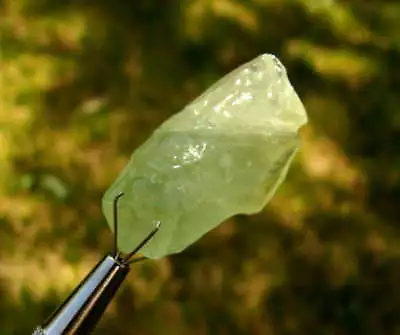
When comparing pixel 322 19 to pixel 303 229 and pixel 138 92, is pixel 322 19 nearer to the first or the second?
pixel 138 92

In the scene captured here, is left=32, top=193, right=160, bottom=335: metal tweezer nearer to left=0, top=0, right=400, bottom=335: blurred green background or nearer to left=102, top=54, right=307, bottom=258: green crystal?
left=102, top=54, right=307, bottom=258: green crystal

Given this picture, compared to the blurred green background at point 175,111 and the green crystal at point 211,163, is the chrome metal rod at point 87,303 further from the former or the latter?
the blurred green background at point 175,111

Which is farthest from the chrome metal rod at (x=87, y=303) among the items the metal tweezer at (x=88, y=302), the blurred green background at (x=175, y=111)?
the blurred green background at (x=175, y=111)

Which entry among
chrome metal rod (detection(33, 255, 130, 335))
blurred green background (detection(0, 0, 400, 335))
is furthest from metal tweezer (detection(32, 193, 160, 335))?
blurred green background (detection(0, 0, 400, 335))

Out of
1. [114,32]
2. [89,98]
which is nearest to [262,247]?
[89,98]

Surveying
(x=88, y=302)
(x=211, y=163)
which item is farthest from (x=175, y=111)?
(x=88, y=302)

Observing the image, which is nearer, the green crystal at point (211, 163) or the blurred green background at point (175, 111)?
the green crystal at point (211, 163)

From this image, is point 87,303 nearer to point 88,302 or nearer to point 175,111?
point 88,302
